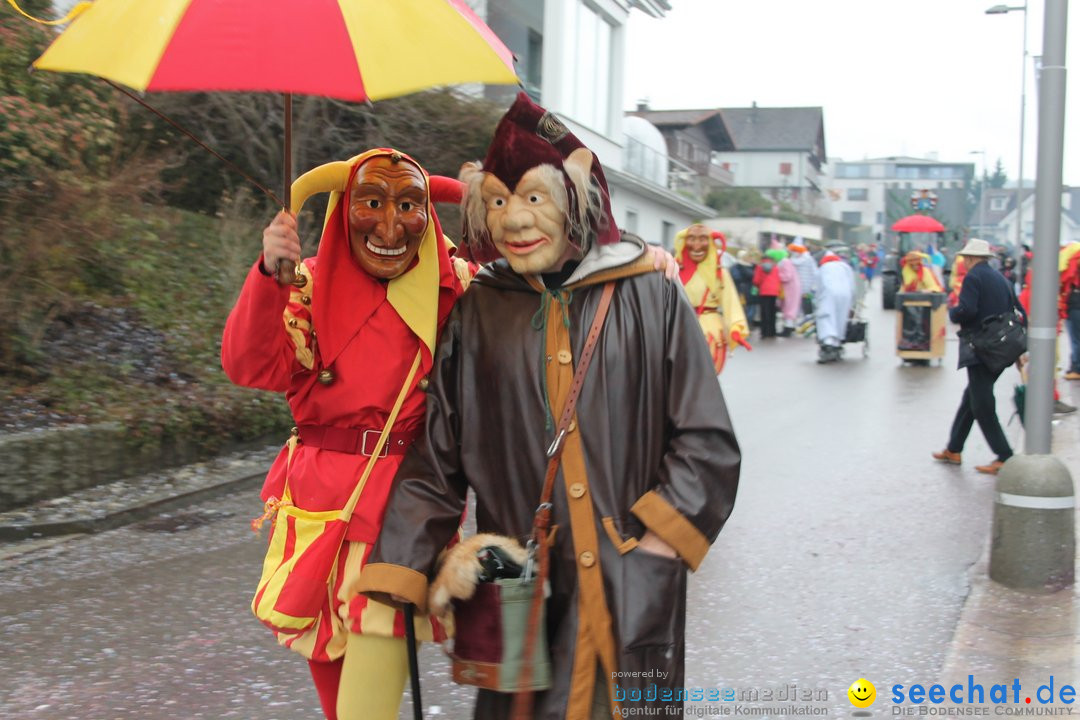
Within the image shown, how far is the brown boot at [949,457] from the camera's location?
9.02 metres

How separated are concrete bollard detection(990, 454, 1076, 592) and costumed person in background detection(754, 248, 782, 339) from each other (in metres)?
16.5

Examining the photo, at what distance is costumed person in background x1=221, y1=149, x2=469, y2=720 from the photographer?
2924 mm

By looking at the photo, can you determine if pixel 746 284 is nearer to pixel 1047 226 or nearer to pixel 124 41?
pixel 1047 226

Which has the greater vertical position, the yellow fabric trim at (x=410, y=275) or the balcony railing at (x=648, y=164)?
the balcony railing at (x=648, y=164)

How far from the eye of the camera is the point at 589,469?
2656 mm

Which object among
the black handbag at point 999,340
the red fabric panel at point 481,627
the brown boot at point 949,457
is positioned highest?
the black handbag at point 999,340

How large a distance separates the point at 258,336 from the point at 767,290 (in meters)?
19.8

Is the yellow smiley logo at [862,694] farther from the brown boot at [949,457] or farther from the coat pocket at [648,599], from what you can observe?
the brown boot at [949,457]

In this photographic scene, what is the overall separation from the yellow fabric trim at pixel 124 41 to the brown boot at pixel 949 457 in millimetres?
7850

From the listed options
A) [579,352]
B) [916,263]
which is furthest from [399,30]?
[916,263]

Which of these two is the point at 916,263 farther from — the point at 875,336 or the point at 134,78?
the point at 134,78

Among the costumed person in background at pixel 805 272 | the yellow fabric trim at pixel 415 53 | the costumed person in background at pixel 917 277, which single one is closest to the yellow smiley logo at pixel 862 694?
the yellow fabric trim at pixel 415 53

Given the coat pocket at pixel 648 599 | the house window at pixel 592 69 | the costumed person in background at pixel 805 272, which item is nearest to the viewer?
the coat pocket at pixel 648 599

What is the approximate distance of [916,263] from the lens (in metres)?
17.8
